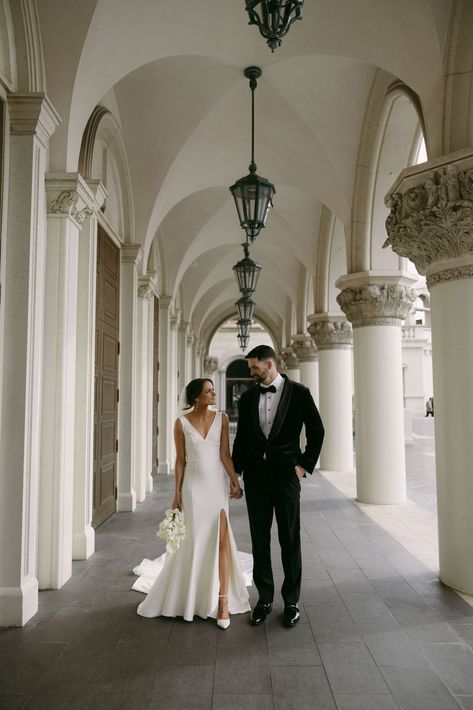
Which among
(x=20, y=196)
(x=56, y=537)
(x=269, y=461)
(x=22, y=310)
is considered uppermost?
(x=20, y=196)

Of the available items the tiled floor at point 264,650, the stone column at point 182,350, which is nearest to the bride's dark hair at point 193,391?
the tiled floor at point 264,650

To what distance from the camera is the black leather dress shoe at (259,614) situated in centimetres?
353

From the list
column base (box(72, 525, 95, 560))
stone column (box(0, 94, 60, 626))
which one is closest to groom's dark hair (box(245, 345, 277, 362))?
stone column (box(0, 94, 60, 626))

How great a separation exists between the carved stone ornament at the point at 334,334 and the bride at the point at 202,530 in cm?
808

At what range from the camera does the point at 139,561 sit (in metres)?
5.14

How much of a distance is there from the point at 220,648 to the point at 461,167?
4.10 m

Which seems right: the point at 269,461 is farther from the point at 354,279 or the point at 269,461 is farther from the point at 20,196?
the point at 354,279

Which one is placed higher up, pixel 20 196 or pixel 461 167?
pixel 461 167

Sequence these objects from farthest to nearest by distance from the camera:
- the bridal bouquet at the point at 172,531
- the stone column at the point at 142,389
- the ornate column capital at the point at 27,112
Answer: the stone column at the point at 142,389, the ornate column capital at the point at 27,112, the bridal bouquet at the point at 172,531

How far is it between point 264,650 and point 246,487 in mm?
1020

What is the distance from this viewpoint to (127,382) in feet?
25.2

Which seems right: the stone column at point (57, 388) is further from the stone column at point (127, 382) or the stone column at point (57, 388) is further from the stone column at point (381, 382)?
the stone column at point (381, 382)

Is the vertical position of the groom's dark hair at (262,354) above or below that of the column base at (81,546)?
above

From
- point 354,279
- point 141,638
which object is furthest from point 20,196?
point 354,279
